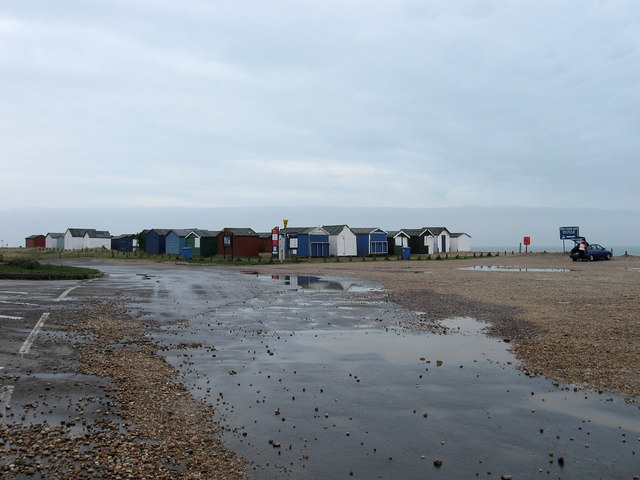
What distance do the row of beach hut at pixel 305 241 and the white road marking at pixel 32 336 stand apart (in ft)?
162

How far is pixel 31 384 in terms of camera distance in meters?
10.2

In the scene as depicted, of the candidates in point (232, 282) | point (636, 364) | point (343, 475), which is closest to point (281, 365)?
point (343, 475)

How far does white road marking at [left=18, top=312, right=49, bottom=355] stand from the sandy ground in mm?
11932

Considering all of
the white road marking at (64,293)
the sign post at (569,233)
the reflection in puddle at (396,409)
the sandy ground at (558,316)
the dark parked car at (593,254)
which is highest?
the sign post at (569,233)

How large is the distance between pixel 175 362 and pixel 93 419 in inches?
164

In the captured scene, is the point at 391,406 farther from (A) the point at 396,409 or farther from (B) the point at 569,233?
(B) the point at 569,233

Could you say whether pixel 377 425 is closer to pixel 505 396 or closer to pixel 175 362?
pixel 505 396

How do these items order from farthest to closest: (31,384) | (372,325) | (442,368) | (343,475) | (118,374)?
(372,325) → (442,368) → (118,374) → (31,384) → (343,475)

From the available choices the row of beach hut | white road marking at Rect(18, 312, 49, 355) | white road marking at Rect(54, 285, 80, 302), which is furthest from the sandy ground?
the row of beach hut

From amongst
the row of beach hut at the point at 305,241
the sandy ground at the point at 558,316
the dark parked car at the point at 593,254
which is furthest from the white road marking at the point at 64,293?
the dark parked car at the point at 593,254

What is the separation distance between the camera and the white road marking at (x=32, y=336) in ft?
43.0

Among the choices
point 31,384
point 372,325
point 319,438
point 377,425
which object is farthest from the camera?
point 372,325

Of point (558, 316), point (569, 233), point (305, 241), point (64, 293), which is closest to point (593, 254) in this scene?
point (569, 233)

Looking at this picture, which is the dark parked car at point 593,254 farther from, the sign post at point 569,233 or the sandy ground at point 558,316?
the sandy ground at point 558,316
